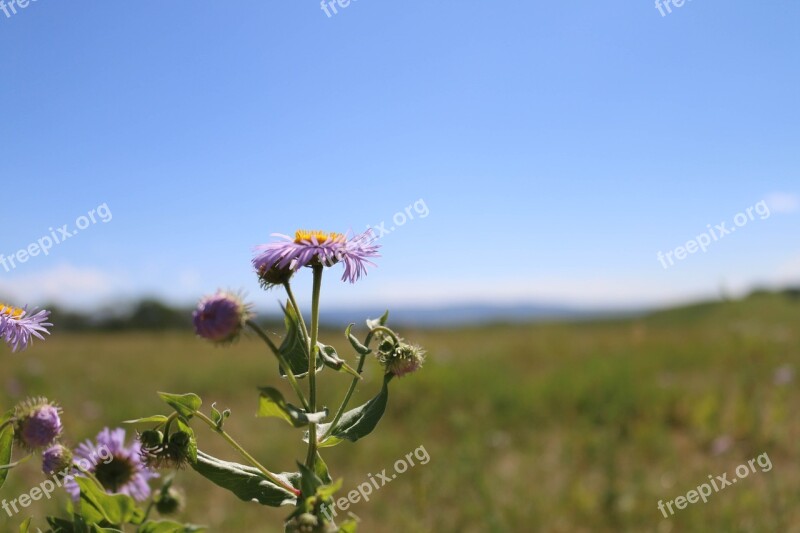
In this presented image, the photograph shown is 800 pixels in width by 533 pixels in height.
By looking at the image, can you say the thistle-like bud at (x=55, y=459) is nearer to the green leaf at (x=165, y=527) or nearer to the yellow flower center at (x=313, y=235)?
the green leaf at (x=165, y=527)

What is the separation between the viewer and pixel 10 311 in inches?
40.2

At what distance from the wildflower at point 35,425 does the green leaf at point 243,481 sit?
0.22 m

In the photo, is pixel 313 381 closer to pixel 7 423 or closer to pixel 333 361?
pixel 333 361

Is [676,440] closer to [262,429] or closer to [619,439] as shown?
[619,439]

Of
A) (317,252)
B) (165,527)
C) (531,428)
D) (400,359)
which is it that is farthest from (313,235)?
(531,428)

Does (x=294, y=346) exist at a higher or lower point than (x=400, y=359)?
higher

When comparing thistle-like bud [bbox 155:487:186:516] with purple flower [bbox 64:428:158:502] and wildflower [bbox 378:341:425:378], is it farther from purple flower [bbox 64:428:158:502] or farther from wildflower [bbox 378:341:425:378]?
wildflower [bbox 378:341:425:378]

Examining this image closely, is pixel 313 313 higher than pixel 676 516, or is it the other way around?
pixel 313 313

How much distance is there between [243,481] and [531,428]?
4.09 meters

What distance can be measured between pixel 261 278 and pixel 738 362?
20.7 ft

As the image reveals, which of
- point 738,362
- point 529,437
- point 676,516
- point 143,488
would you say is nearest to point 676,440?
point 529,437

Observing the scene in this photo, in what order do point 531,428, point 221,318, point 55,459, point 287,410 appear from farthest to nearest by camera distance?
point 531,428 < point 55,459 < point 221,318 < point 287,410

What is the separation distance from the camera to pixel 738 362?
20.3ft

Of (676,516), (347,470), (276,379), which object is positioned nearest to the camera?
(676,516)
